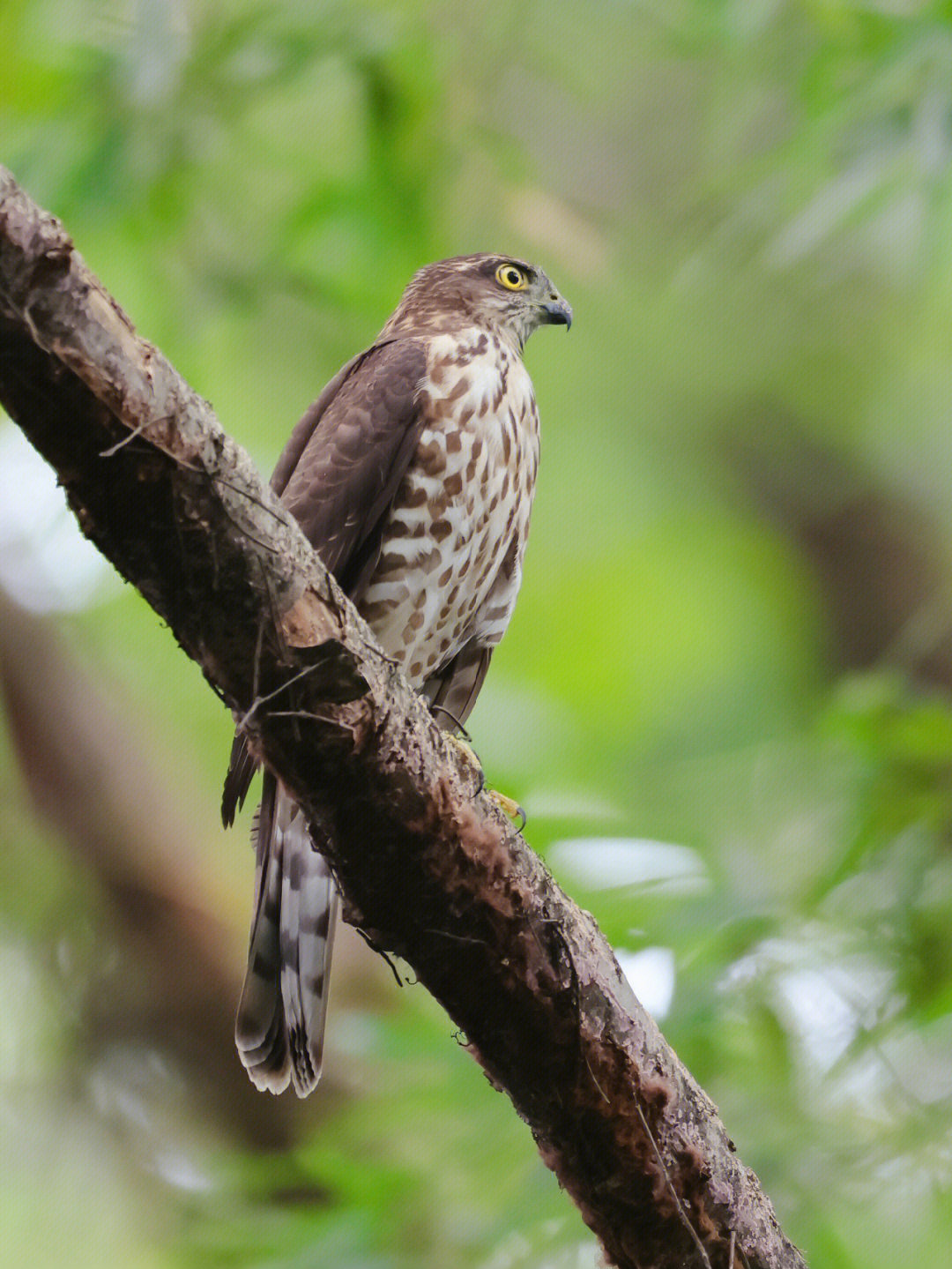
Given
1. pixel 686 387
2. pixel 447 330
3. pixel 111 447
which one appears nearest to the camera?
pixel 111 447

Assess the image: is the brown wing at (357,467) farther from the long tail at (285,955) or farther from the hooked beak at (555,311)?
the hooked beak at (555,311)

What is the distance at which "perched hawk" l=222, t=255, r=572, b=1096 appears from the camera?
3.62 m

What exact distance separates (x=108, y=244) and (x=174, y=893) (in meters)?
2.51

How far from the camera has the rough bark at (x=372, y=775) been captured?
190 cm

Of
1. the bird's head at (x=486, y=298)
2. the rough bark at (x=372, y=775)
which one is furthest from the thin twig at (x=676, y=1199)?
the bird's head at (x=486, y=298)

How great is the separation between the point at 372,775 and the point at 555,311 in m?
2.58

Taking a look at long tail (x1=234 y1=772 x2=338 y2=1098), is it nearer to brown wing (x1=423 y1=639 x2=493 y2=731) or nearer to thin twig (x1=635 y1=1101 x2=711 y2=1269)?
brown wing (x1=423 y1=639 x2=493 y2=731)

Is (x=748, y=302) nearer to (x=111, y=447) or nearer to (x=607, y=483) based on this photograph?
(x=607, y=483)

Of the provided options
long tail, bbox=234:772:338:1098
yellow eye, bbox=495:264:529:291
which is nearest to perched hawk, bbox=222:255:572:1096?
long tail, bbox=234:772:338:1098

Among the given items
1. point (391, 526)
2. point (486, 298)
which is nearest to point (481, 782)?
point (391, 526)

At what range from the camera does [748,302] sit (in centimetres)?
819

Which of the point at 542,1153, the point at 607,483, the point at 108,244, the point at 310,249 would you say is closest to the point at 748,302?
the point at 607,483

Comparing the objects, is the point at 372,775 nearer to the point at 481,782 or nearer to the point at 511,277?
the point at 481,782

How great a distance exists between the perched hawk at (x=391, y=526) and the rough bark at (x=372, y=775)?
1.02 metres
